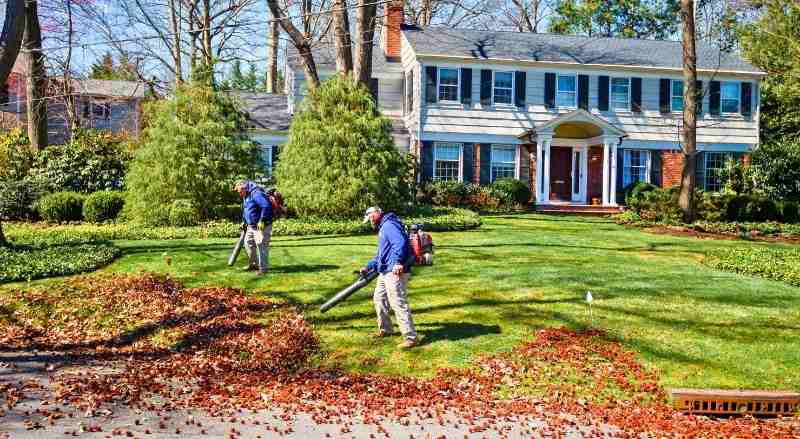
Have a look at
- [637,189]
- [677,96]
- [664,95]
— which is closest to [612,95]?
[664,95]

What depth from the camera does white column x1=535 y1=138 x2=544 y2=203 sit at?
83.4 feet

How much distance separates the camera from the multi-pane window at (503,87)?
26.0 metres

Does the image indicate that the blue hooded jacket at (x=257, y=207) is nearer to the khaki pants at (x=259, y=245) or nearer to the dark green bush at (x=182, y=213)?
the khaki pants at (x=259, y=245)

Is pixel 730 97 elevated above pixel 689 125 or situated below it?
above

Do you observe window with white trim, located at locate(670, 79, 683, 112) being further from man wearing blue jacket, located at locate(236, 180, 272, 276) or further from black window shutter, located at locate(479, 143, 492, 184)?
man wearing blue jacket, located at locate(236, 180, 272, 276)

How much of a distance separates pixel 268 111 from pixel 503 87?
1035 centimetres

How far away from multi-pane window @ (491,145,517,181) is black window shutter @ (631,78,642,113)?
5.20 meters

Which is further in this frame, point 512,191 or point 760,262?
point 512,191

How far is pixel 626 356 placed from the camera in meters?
7.62

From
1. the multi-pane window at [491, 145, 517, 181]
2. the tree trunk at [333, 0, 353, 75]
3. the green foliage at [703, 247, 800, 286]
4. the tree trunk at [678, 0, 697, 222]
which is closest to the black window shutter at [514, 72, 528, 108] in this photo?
the multi-pane window at [491, 145, 517, 181]

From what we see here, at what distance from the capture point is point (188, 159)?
1881 centimetres

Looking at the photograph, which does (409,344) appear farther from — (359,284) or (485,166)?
(485,166)

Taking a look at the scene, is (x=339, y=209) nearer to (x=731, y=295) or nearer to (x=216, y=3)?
(x=731, y=295)

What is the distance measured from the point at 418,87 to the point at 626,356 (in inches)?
757
